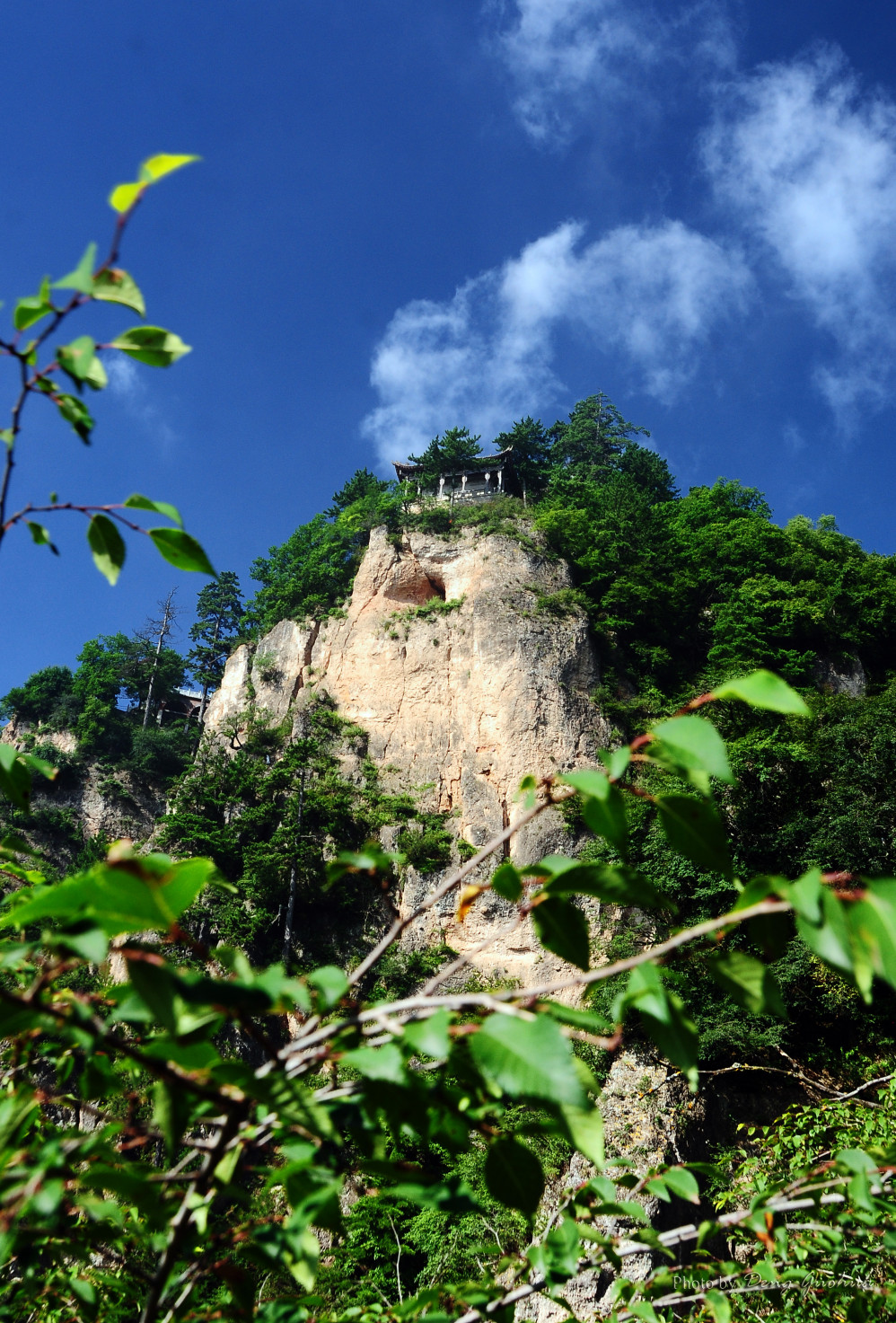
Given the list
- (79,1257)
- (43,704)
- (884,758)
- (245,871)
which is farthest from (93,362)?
(43,704)

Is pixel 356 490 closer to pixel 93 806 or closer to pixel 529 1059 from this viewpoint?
pixel 93 806

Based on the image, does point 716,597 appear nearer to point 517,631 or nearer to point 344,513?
point 517,631

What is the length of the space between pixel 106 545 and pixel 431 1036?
2.97 feet

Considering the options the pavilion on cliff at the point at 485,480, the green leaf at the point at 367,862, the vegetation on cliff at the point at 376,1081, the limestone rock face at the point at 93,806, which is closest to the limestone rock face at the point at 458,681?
the limestone rock face at the point at 93,806

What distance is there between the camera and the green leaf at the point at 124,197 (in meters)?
1.13

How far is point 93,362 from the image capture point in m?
1.20

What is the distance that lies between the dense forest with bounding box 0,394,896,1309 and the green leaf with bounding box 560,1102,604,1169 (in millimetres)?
9834

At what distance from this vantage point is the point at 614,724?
81.4ft

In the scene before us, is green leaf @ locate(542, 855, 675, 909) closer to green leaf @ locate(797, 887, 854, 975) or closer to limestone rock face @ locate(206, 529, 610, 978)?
green leaf @ locate(797, 887, 854, 975)

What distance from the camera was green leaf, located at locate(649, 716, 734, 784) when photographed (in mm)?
839

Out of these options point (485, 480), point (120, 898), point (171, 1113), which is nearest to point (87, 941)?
point (120, 898)

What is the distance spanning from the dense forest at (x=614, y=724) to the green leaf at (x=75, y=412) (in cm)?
1003

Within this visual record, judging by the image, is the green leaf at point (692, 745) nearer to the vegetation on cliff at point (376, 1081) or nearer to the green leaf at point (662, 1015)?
the vegetation on cliff at point (376, 1081)

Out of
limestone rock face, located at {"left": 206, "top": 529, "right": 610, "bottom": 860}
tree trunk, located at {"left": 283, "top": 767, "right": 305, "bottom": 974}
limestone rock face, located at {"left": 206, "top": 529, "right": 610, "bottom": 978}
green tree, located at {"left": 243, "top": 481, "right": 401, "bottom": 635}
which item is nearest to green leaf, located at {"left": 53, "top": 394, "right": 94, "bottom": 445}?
limestone rock face, located at {"left": 206, "top": 529, "right": 610, "bottom": 978}
